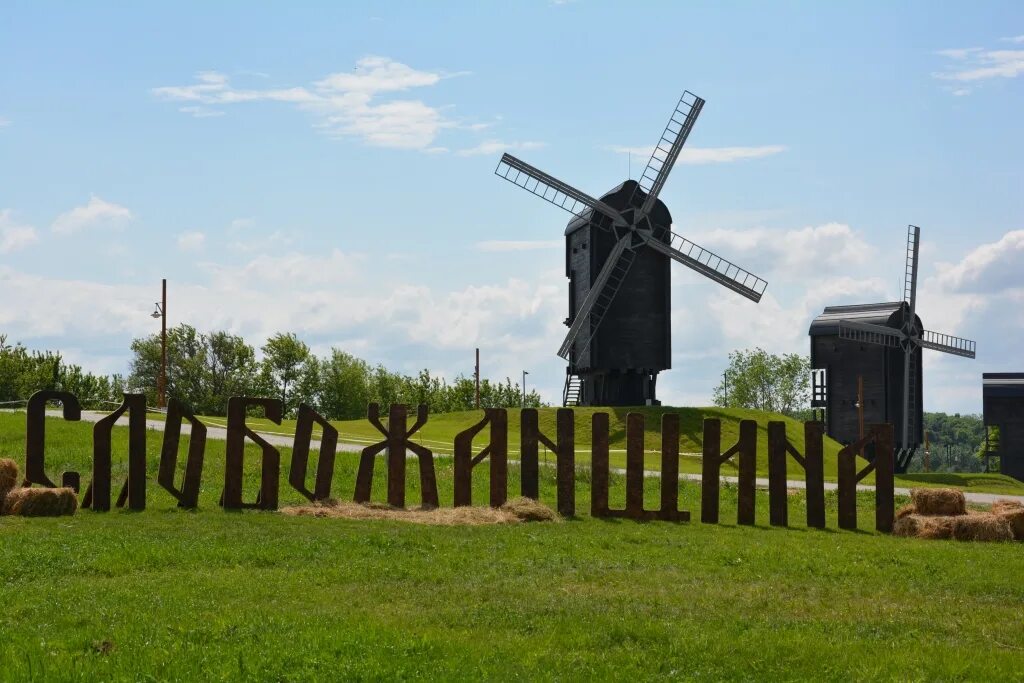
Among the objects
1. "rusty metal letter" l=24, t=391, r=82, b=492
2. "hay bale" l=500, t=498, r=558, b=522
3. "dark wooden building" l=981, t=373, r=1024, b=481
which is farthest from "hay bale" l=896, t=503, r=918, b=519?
"dark wooden building" l=981, t=373, r=1024, b=481

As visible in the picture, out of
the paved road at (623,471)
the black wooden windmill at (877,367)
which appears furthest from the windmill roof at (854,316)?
the paved road at (623,471)

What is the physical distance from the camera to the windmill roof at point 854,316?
7619 centimetres

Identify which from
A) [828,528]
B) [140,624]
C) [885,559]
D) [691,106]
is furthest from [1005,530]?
→ [691,106]

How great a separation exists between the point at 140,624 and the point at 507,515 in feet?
35.2

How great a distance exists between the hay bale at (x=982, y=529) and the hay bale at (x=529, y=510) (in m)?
7.59

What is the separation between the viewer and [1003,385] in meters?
85.6

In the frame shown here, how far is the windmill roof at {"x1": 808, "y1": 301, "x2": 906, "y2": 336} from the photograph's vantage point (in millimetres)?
76188

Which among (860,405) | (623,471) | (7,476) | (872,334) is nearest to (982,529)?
(623,471)

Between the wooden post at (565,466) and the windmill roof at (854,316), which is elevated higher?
the windmill roof at (854,316)

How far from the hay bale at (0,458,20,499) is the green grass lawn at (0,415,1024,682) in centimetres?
153

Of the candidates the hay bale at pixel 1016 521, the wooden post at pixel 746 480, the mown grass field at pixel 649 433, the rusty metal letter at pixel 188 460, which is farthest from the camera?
the mown grass field at pixel 649 433

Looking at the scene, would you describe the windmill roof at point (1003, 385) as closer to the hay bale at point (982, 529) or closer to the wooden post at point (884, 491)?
the wooden post at point (884, 491)

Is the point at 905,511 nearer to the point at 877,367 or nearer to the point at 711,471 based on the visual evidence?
the point at 711,471

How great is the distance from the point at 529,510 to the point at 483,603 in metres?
8.81
